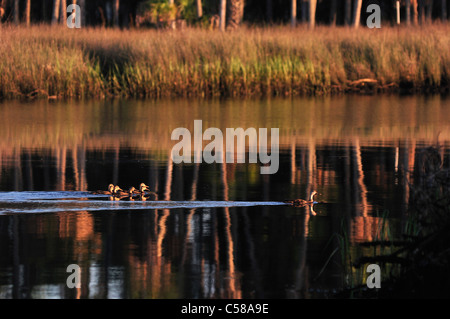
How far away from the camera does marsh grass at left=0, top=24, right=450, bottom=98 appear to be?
24906mm

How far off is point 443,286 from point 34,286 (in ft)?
7.96

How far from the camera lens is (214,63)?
1017 inches

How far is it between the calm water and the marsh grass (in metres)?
5.51

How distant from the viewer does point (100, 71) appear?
26000 millimetres

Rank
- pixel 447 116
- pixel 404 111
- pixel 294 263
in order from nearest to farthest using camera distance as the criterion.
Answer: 1. pixel 294 263
2. pixel 447 116
3. pixel 404 111

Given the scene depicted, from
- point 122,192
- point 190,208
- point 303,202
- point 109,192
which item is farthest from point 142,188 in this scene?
point 303,202

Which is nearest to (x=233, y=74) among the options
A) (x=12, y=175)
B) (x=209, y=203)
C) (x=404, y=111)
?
(x=404, y=111)

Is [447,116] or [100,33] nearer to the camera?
[447,116]

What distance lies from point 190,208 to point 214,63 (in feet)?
52.5

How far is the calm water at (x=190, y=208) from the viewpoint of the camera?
7.21 m

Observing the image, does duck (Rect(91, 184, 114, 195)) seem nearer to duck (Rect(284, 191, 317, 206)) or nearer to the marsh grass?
duck (Rect(284, 191, 317, 206))

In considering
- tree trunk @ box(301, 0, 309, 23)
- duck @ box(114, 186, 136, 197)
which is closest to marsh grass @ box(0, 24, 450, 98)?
duck @ box(114, 186, 136, 197)

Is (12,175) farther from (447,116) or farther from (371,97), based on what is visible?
(371,97)

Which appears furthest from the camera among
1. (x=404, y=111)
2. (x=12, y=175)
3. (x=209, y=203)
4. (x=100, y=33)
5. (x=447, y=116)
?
(x=100, y=33)
